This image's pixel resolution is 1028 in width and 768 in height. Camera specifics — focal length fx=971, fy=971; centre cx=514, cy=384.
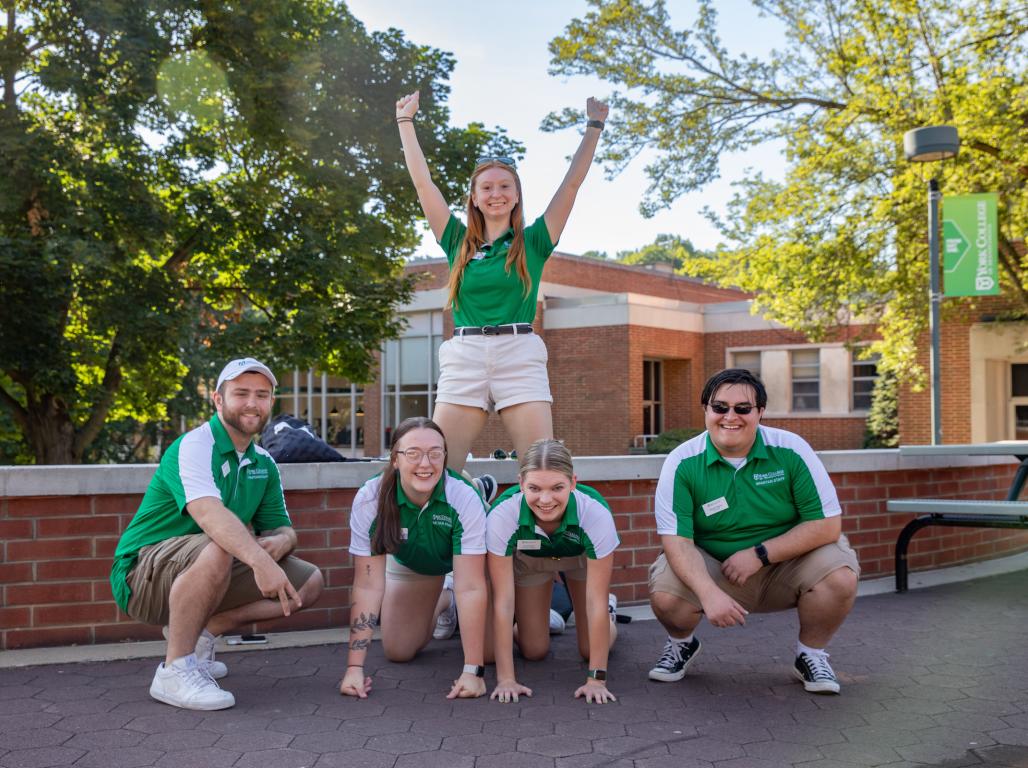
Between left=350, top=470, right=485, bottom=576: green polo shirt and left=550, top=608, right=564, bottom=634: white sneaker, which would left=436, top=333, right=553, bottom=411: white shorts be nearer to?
left=350, top=470, right=485, bottom=576: green polo shirt

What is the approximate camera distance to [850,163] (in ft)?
55.1

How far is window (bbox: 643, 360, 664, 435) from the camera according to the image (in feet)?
99.5

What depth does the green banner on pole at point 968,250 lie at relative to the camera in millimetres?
10969

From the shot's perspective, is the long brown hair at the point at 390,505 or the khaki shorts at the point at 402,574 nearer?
the long brown hair at the point at 390,505

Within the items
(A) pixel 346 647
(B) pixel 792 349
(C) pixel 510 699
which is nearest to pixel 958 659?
(C) pixel 510 699

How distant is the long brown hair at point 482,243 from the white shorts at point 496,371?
0.82 feet

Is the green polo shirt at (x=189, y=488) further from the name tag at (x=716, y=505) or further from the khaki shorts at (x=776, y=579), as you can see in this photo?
the name tag at (x=716, y=505)

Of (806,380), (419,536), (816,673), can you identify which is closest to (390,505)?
(419,536)

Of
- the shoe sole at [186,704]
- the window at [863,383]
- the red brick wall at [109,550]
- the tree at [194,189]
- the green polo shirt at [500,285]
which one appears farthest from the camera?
the window at [863,383]

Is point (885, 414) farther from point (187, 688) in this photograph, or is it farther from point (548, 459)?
point (187, 688)

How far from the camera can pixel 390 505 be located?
4461mm

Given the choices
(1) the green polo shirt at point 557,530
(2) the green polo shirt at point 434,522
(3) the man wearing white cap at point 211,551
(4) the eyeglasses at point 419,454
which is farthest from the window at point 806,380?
(3) the man wearing white cap at point 211,551

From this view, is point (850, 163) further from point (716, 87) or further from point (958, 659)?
point (958, 659)

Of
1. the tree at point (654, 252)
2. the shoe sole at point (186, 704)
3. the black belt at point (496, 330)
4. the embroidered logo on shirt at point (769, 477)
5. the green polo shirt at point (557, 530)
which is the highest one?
the tree at point (654, 252)
